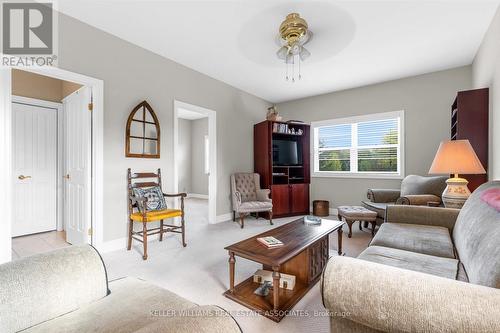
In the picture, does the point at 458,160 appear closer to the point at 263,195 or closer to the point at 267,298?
the point at 267,298

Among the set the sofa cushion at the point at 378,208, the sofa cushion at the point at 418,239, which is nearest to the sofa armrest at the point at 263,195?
the sofa cushion at the point at 378,208

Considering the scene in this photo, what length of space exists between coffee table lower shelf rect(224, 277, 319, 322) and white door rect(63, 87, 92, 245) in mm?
2041

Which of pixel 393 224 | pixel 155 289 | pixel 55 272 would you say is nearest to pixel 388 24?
pixel 393 224

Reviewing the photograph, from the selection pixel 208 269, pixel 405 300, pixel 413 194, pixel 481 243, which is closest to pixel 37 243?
pixel 208 269

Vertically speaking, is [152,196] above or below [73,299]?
above

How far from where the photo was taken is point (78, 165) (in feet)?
9.44

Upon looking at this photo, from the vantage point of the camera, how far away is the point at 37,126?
342 centimetres

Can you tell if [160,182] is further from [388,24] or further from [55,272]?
[388,24]

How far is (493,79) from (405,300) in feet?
10.3

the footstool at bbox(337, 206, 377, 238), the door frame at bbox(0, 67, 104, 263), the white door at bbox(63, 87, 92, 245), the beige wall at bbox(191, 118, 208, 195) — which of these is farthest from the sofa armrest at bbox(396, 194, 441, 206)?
the beige wall at bbox(191, 118, 208, 195)

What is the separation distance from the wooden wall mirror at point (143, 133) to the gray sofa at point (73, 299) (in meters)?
2.16

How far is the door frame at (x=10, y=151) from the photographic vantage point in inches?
80.6

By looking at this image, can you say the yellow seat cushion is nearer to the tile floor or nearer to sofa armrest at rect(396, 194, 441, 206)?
the tile floor

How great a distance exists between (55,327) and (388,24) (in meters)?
3.61
